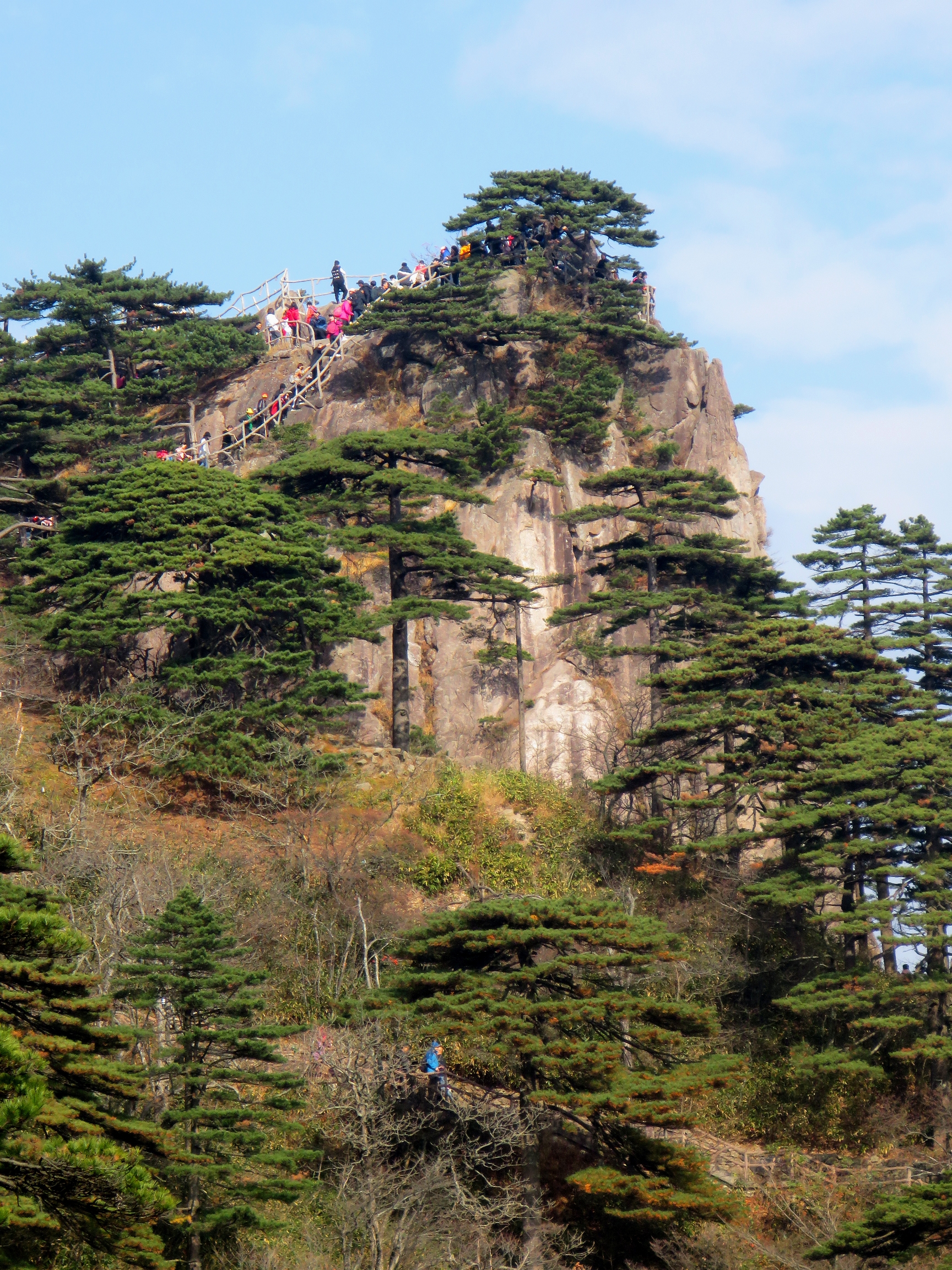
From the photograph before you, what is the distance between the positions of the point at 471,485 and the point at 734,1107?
1942cm

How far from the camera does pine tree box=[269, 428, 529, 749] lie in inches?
1342

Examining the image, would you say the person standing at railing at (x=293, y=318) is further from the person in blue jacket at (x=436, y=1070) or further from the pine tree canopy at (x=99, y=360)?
the person in blue jacket at (x=436, y=1070)

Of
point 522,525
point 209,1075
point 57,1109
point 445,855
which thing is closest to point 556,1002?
point 209,1075

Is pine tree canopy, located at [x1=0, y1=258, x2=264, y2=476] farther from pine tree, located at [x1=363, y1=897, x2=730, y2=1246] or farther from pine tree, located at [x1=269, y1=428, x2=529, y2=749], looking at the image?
pine tree, located at [x1=363, y1=897, x2=730, y2=1246]

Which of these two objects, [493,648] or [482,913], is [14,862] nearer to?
[482,913]

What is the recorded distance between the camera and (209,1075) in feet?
60.1

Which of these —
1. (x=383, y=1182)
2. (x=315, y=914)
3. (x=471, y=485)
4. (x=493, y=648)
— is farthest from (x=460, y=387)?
(x=383, y=1182)

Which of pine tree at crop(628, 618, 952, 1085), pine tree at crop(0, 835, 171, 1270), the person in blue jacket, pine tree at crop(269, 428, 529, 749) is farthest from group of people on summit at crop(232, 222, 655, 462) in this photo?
pine tree at crop(0, 835, 171, 1270)

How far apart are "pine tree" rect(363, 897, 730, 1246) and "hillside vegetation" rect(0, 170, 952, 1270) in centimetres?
8

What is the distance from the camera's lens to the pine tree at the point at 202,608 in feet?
101

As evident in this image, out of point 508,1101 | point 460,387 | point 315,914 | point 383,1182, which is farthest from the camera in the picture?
point 460,387

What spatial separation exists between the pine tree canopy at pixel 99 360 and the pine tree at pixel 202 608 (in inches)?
266

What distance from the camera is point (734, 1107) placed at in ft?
87.7

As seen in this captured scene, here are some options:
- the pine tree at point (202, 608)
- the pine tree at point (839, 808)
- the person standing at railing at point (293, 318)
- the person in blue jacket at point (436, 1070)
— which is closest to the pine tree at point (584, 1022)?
the person in blue jacket at point (436, 1070)
